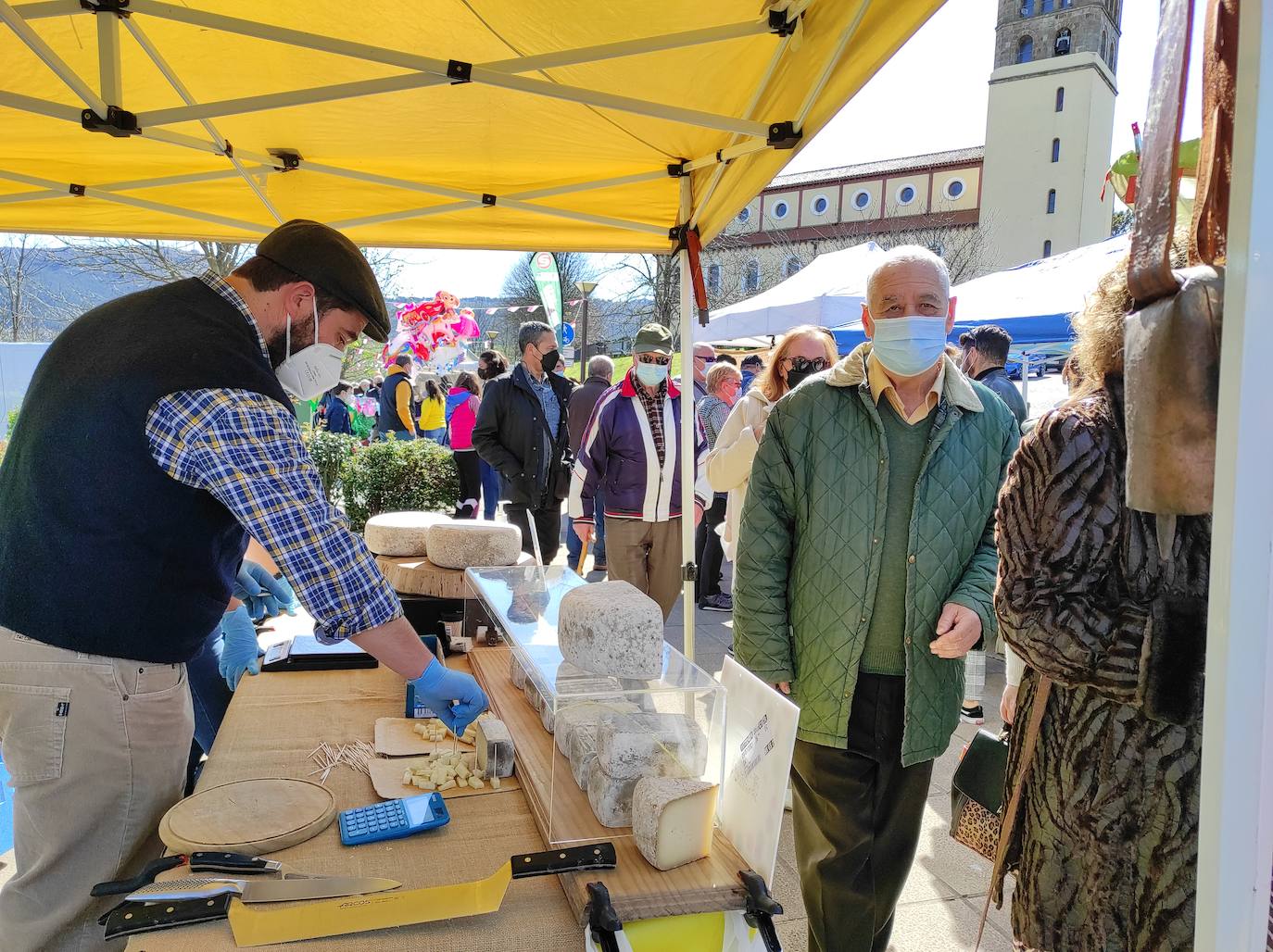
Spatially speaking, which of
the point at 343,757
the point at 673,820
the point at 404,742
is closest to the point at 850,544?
the point at 673,820

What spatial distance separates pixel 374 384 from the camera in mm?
17859

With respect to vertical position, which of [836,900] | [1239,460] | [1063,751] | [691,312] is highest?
[691,312]

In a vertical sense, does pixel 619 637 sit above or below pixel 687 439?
below

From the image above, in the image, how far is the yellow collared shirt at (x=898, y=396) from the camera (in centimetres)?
226

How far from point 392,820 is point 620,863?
438mm

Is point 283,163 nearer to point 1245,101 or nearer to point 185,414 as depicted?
point 185,414

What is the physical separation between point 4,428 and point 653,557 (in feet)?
37.1

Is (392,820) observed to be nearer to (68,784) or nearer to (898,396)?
(68,784)

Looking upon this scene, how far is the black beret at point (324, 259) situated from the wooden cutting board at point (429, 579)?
38.5 inches

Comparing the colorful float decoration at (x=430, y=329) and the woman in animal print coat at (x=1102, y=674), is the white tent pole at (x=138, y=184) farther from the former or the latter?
the colorful float decoration at (x=430, y=329)

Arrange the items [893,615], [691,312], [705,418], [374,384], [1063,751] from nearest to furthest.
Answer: [1063,751] < [893,615] < [691,312] < [705,418] < [374,384]

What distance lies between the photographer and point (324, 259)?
6.63 feet

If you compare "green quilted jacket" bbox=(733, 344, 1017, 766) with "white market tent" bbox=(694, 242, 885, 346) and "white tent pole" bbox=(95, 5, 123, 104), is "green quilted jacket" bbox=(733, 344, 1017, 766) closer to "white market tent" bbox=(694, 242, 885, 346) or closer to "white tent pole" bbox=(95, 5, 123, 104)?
"white tent pole" bbox=(95, 5, 123, 104)

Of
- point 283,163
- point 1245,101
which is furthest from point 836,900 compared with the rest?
point 283,163
